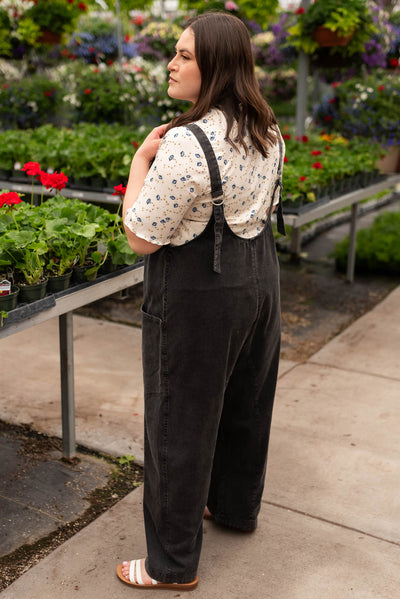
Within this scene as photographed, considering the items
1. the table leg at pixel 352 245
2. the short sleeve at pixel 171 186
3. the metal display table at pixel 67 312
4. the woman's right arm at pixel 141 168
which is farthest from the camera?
the table leg at pixel 352 245

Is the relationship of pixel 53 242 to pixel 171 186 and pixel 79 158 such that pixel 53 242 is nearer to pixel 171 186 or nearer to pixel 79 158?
pixel 171 186

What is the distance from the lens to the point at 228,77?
1.78 m

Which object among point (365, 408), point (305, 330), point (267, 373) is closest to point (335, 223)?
point (305, 330)

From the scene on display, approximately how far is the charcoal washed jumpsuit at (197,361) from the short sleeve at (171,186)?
0.10ft

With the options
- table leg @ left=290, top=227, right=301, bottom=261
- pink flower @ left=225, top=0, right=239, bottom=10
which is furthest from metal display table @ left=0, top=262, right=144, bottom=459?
pink flower @ left=225, top=0, right=239, bottom=10

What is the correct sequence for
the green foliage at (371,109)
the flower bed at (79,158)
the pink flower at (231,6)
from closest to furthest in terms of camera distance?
the flower bed at (79,158), the green foliage at (371,109), the pink flower at (231,6)

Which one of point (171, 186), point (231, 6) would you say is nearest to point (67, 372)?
point (171, 186)

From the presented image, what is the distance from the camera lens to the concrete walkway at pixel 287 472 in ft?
7.29

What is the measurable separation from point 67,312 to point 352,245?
3.46m

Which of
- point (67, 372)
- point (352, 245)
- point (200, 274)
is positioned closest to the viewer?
point (200, 274)

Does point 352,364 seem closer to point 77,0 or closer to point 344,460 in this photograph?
point 344,460

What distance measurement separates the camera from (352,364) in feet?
13.2

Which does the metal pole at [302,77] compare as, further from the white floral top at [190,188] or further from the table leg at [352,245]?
the white floral top at [190,188]

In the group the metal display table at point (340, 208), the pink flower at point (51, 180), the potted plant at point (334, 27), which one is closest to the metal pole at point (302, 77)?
the potted plant at point (334, 27)
